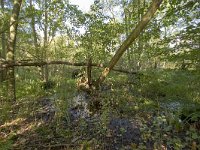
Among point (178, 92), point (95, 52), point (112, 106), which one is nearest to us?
point (112, 106)

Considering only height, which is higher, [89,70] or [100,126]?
[89,70]

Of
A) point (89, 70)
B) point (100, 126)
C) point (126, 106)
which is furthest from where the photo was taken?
point (126, 106)

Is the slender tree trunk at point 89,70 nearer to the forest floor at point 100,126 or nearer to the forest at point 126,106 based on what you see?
the forest at point 126,106

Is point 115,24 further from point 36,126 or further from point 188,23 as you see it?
point 36,126

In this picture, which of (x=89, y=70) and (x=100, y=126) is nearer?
(x=100, y=126)

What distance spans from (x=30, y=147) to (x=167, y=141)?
9.60 ft

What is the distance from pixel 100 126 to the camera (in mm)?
5473

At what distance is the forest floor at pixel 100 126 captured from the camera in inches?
196

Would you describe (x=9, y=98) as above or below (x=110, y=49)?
below

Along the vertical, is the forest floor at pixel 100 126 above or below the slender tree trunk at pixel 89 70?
below

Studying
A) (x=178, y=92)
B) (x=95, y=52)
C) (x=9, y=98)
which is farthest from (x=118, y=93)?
(x=95, y=52)

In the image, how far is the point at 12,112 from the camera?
283 inches

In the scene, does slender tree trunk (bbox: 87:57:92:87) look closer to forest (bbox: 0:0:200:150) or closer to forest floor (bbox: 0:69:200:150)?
forest (bbox: 0:0:200:150)

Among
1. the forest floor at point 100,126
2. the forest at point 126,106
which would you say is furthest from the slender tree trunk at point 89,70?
the forest floor at point 100,126
